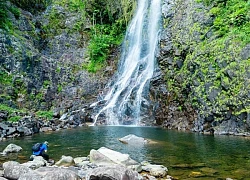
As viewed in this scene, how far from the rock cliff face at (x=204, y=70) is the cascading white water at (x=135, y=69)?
2.39 m

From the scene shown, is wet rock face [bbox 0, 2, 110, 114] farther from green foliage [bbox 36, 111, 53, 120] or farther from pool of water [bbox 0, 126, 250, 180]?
pool of water [bbox 0, 126, 250, 180]

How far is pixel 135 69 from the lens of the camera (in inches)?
1145

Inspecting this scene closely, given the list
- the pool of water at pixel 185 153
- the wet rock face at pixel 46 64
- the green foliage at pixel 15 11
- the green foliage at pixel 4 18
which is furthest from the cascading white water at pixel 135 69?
the green foliage at pixel 15 11

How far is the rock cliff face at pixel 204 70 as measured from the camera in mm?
17969

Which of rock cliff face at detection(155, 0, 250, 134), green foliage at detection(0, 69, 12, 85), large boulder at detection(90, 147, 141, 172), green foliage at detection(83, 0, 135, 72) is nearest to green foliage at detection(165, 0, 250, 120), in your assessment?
rock cliff face at detection(155, 0, 250, 134)

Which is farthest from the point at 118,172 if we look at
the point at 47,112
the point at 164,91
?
the point at 47,112

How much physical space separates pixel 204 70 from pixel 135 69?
1003cm

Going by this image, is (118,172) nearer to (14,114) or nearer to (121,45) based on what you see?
(14,114)

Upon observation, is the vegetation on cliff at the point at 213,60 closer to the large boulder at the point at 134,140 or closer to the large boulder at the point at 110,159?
the large boulder at the point at 134,140

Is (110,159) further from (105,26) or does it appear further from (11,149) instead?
(105,26)

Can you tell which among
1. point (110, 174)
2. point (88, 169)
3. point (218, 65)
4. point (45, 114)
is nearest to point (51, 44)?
point (45, 114)

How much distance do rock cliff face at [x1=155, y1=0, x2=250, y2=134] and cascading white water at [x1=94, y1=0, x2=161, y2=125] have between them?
7.85ft

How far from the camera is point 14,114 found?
71.8 feet

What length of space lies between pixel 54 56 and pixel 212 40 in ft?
59.6
